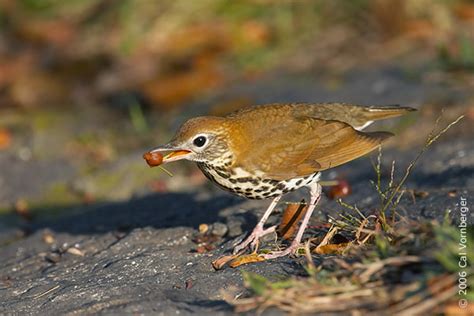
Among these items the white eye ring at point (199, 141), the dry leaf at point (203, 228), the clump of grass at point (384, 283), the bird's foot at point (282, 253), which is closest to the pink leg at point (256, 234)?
the bird's foot at point (282, 253)

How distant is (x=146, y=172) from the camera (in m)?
8.16

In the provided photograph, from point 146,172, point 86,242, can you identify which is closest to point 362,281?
point 86,242

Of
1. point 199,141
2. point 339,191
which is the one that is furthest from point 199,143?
point 339,191

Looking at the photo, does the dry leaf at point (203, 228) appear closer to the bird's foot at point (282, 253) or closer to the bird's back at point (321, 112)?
the bird's back at point (321, 112)

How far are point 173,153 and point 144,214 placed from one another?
5.37 ft

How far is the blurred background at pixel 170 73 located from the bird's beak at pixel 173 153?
102 inches

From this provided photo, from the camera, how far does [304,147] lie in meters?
5.46

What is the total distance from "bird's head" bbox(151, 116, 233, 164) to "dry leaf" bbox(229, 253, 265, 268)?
766mm

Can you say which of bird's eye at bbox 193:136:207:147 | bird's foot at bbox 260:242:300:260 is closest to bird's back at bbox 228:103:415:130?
bird's eye at bbox 193:136:207:147

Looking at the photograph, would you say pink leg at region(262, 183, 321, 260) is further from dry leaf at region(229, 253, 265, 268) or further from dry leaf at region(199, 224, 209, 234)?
dry leaf at region(199, 224, 209, 234)

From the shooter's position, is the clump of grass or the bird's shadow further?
the bird's shadow

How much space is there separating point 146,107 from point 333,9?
9.51ft

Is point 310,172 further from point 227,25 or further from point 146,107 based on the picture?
point 227,25

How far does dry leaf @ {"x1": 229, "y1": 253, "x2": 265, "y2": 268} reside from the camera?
4727 millimetres
